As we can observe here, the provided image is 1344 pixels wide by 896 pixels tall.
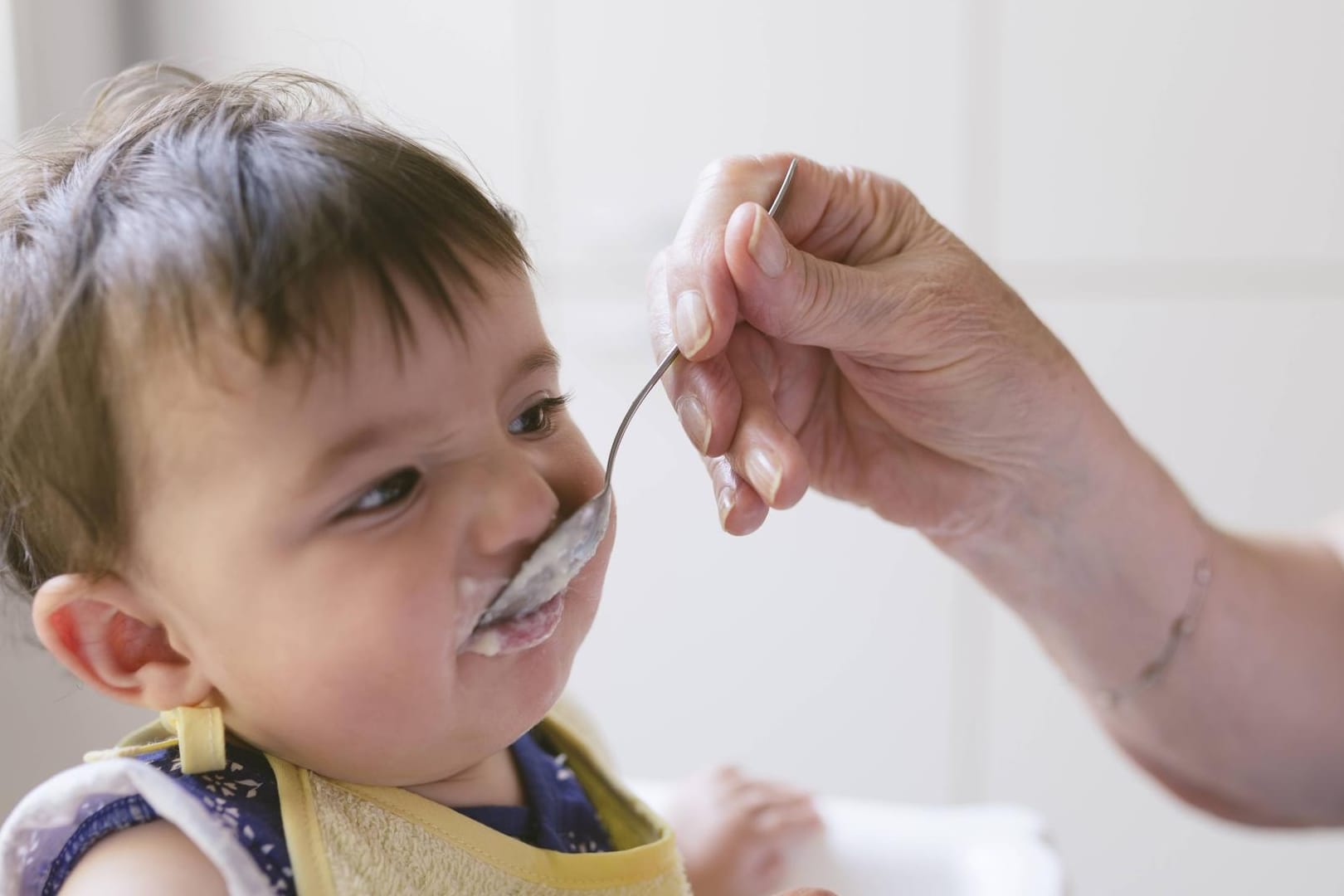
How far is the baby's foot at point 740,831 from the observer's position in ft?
3.04

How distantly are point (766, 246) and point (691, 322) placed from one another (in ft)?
0.19

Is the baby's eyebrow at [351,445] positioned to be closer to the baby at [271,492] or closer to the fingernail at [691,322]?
the baby at [271,492]

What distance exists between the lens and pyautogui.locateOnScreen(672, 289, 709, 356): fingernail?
723 mm

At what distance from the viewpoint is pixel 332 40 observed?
1650mm

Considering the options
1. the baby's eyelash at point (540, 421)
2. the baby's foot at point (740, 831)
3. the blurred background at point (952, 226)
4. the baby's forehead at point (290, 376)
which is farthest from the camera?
the blurred background at point (952, 226)

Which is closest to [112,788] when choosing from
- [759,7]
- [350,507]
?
[350,507]

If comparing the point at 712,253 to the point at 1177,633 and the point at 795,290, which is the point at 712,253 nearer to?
the point at 795,290

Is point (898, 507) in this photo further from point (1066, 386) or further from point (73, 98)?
point (73, 98)

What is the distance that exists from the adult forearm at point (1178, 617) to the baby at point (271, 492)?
43 cm

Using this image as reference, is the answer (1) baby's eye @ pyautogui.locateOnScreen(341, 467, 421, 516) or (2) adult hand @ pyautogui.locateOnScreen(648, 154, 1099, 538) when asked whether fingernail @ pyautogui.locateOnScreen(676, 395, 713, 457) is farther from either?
(1) baby's eye @ pyautogui.locateOnScreen(341, 467, 421, 516)

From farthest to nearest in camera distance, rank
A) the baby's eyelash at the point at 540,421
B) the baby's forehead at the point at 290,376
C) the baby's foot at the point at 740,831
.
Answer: the baby's foot at the point at 740,831 → the baby's eyelash at the point at 540,421 → the baby's forehead at the point at 290,376

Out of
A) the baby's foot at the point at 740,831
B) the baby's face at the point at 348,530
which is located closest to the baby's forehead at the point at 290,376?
the baby's face at the point at 348,530

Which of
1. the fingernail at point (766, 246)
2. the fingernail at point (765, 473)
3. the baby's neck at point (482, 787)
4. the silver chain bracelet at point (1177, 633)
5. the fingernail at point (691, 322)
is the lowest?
the silver chain bracelet at point (1177, 633)

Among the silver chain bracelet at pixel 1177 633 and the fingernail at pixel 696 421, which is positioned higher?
the fingernail at pixel 696 421
